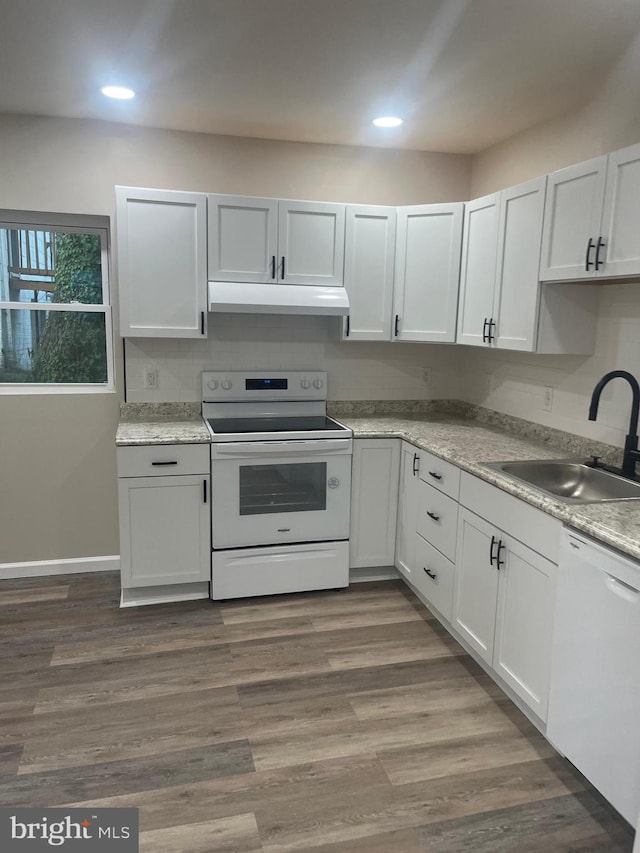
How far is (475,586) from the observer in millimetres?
2725

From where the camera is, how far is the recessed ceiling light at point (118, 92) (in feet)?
9.50

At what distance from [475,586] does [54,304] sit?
2799 mm

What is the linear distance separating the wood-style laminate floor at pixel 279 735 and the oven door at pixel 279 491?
430 mm

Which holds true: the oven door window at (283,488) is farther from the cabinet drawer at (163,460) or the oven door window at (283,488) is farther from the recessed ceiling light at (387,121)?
the recessed ceiling light at (387,121)

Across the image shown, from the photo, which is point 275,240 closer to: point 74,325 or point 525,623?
point 74,325

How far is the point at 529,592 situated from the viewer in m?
2.32

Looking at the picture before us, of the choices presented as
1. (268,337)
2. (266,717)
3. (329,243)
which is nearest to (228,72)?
(329,243)

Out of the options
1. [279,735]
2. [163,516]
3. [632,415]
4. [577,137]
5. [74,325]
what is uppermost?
[577,137]

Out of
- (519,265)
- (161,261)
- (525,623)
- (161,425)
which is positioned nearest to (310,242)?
(161,261)

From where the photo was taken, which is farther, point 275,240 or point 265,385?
point 265,385

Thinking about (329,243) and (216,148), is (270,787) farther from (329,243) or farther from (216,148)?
(216,148)

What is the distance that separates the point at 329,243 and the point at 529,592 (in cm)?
222

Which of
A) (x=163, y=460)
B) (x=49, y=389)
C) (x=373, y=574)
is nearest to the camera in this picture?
(x=163, y=460)

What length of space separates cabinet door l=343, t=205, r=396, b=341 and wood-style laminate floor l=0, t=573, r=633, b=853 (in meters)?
1.65
